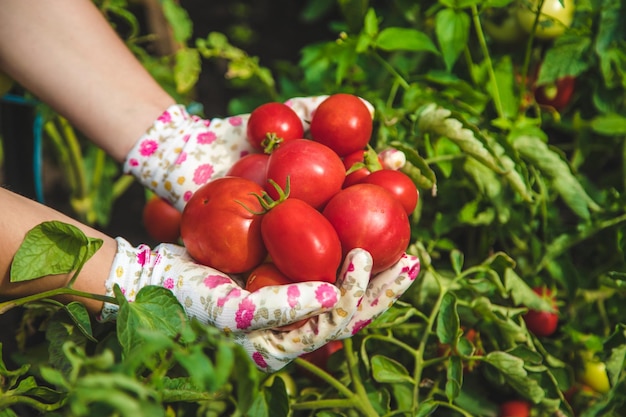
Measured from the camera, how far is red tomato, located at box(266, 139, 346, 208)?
0.80 meters

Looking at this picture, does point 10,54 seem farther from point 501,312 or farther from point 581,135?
point 581,135

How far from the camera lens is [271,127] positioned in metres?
0.94

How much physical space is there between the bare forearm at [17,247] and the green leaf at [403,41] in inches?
23.5

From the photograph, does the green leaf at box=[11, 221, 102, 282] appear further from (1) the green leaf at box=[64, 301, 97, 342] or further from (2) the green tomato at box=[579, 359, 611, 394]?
(2) the green tomato at box=[579, 359, 611, 394]

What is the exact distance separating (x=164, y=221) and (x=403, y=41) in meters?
0.59

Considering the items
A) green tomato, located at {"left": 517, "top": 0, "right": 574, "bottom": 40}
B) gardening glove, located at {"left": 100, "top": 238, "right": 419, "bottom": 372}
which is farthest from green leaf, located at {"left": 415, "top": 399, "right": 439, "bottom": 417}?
green tomato, located at {"left": 517, "top": 0, "right": 574, "bottom": 40}

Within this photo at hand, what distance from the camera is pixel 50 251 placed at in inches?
28.8

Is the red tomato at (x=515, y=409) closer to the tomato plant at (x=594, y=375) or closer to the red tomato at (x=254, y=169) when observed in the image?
the tomato plant at (x=594, y=375)

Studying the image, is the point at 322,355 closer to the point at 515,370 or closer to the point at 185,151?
the point at 515,370

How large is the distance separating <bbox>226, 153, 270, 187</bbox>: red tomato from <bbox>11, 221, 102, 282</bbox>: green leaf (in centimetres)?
26

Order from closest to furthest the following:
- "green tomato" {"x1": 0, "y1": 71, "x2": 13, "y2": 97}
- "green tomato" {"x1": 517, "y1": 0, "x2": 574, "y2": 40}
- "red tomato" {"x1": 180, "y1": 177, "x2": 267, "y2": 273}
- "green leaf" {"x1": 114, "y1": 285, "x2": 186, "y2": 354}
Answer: "green leaf" {"x1": 114, "y1": 285, "x2": 186, "y2": 354}, "red tomato" {"x1": 180, "y1": 177, "x2": 267, "y2": 273}, "green tomato" {"x1": 0, "y1": 71, "x2": 13, "y2": 97}, "green tomato" {"x1": 517, "y1": 0, "x2": 574, "y2": 40}

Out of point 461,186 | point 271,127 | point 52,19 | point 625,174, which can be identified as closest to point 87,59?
point 52,19

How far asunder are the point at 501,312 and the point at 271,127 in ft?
1.56

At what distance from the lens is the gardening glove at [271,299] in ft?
2.35
